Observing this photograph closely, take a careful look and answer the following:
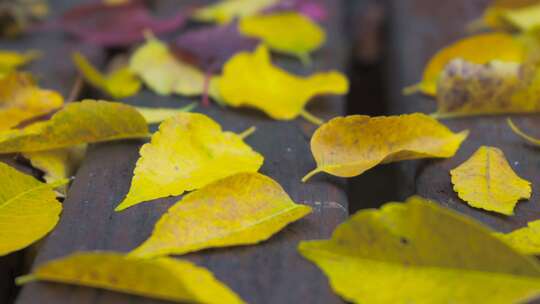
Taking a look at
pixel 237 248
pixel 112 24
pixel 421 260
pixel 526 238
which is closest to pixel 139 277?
pixel 237 248

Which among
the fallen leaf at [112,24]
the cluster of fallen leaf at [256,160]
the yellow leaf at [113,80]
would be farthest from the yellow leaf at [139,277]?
the fallen leaf at [112,24]

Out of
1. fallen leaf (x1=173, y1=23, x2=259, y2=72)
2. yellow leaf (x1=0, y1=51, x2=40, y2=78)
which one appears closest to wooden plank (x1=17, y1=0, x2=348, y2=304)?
fallen leaf (x1=173, y1=23, x2=259, y2=72)

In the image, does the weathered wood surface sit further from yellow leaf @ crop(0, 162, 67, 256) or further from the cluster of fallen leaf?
yellow leaf @ crop(0, 162, 67, 256)

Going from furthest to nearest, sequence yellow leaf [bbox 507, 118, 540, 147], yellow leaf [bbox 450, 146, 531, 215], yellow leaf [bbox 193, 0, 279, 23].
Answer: yellow leaf [bbox 193, 0, 279, 23] → yellow leaf [bbox 507, 118, 540, 147] → yellow leaf [bbox 450, 146, 531, 215]

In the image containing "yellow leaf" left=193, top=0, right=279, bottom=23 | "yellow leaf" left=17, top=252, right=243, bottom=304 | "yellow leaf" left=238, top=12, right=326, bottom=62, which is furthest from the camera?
"yellow leaf" left=193, top=0, right=279, bottom=23

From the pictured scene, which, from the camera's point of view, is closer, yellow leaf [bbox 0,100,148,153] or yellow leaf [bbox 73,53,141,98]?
yellow leaf [bbox 0,100,148,153]

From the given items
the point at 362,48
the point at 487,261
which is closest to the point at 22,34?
the point at 362,48

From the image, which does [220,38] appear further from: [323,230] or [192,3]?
[323,230]

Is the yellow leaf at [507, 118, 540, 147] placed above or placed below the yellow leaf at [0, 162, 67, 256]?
above
